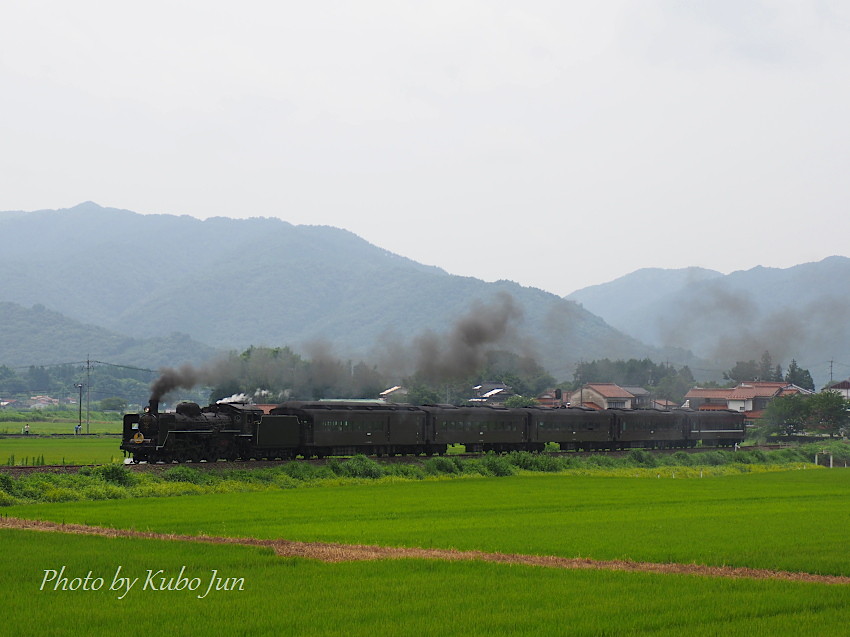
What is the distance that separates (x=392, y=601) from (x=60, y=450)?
68411mm

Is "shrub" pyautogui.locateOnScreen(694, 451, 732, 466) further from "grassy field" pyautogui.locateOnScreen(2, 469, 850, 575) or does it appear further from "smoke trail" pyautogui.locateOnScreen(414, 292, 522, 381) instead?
"grassy field" pyautogui.locateOnScreen(2, 469, 850, 575)

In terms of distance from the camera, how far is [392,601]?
69.5ft

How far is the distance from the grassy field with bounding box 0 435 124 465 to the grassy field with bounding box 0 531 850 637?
37361mm

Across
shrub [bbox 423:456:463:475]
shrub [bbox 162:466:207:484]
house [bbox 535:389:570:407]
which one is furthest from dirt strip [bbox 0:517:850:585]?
house [bbox 535:389:570:407]

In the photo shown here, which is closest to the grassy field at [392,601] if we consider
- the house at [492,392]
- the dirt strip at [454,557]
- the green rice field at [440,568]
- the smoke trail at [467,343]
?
the green rice field at [440,568]

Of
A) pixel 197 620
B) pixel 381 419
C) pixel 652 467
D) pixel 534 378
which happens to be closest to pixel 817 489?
pixel 652 467

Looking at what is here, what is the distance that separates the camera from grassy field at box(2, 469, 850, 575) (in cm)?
2958

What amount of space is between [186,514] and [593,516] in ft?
46.6

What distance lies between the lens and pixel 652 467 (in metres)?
75.4

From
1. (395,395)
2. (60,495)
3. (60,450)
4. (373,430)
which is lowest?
(60,450)

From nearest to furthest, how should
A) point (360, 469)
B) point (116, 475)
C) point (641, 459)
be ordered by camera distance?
point (116, 475) → point (360, 469) → point (641, 459)

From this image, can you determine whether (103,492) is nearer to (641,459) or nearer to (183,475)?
(183,475)

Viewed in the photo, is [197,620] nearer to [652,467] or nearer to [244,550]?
[244,550]

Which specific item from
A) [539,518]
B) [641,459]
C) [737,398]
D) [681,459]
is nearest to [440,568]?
[539,518]
